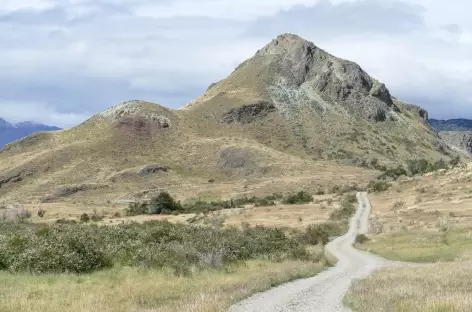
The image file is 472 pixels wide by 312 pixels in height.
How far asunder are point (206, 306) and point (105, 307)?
262 centimetres

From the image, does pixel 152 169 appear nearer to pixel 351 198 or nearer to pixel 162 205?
pixel 162 205

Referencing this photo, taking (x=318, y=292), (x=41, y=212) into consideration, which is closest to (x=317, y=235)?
(x=318, y=292)

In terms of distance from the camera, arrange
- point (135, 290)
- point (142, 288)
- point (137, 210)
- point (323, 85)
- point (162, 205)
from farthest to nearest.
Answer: point (323, 85)
point (137, 210)
point (162, 205)
point (142, 288)
point (135, 290)

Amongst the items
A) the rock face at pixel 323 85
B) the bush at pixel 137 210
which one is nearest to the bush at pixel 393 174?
the bush at pixel 137 210

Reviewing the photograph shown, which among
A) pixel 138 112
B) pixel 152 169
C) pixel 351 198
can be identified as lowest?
pixel 351 198

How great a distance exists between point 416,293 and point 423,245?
2566cm

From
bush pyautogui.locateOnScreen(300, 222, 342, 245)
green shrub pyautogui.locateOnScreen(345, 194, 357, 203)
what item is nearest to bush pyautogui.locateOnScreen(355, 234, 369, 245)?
bush pyautogui.locateOnScreen(300, 222, 342, 245)

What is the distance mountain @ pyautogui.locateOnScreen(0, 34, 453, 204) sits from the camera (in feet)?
396

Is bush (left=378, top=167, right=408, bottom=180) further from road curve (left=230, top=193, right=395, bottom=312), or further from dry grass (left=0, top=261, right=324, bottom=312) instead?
dry grass (left=0, top=261, right=324, bottom=312)

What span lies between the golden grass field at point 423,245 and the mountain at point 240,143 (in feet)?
112

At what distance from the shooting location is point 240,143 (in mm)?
146125

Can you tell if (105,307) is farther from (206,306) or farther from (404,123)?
(404,123)

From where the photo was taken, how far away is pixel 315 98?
17812 centimetres

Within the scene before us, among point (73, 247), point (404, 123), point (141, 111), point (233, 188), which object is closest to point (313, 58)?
point (404, 123)
